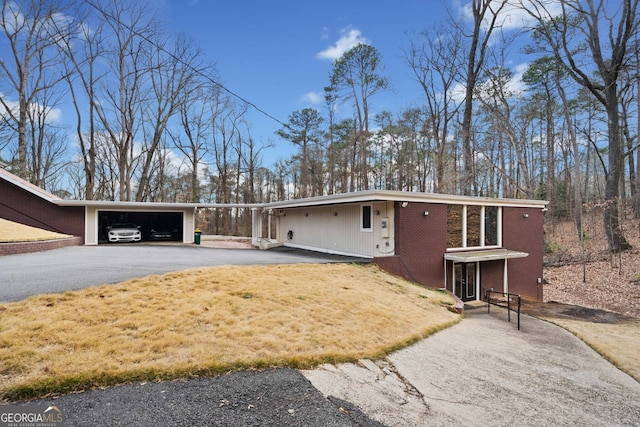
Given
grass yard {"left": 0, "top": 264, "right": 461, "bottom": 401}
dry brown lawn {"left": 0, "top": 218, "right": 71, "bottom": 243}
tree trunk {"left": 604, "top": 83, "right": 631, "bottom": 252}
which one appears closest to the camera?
grass yard {"left": 0, "top": 264, "right": 461, "bottom": 401}

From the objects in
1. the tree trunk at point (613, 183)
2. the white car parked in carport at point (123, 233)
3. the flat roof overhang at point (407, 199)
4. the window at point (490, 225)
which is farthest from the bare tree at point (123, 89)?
the tree trunk at point (613, 183)

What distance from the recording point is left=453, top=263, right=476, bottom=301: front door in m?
11.5

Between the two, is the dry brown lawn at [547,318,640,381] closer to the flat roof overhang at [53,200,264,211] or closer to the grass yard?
the grass yard

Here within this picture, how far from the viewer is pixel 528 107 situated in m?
21.0

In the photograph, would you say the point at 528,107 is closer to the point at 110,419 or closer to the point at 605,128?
the point at 605,128

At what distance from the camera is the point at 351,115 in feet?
76.2

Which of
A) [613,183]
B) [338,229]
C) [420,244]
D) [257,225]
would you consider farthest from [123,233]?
[613,183]

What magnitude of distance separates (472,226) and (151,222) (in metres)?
19.7

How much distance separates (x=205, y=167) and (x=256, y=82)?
15214mm

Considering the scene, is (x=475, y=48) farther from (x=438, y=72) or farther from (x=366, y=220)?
(x=366, y=220)

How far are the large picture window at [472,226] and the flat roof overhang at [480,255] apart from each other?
1.12 feet

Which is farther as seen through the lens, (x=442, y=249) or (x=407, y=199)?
(x=442, y=249)

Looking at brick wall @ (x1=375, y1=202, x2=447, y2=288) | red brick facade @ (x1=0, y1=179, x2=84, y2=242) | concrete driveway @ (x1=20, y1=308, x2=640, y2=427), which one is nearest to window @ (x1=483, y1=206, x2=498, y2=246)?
brick wall @ (x1=375, y1=202, x2=447, y2=288)

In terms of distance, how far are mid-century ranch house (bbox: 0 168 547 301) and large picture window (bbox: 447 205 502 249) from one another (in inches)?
1.4
